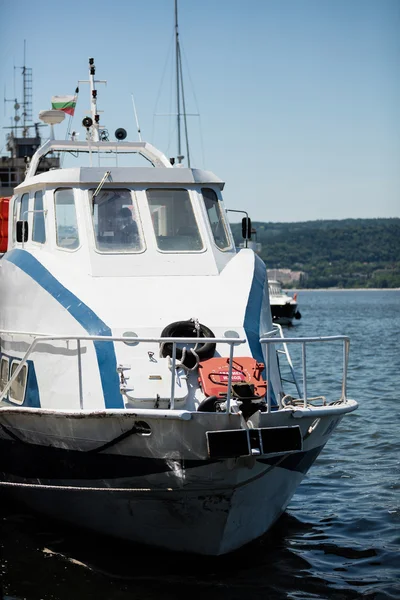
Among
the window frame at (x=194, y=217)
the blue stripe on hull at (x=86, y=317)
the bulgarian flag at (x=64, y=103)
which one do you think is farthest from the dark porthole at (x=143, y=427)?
the bulgarian flag at (x=64, y=103)

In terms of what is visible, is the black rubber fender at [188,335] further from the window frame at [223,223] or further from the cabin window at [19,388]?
the window frame at [223,223]

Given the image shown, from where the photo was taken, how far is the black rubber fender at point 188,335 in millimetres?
9453

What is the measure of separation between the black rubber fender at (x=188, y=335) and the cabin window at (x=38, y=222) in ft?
9.12

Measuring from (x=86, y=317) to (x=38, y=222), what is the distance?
2429 mm

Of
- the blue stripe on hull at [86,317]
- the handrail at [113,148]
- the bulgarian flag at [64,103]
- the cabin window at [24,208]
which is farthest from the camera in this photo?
the bulgarian flag at [64,103]

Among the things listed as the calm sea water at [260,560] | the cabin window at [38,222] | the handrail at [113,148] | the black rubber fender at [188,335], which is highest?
the handrail at [113,148]

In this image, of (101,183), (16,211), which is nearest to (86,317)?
(101,183)

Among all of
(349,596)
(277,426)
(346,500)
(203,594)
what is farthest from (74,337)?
(346,500)

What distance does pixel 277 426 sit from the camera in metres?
8.90

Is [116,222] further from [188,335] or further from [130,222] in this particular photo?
[188,335]

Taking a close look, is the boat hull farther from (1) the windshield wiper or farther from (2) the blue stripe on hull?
(1) the windshield wiper

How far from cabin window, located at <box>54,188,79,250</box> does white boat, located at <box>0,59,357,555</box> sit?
2 centimetres

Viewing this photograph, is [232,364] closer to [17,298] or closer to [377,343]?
[17,298]

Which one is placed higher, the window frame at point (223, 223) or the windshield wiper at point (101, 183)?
the windshield wiper at point (101, 183)
